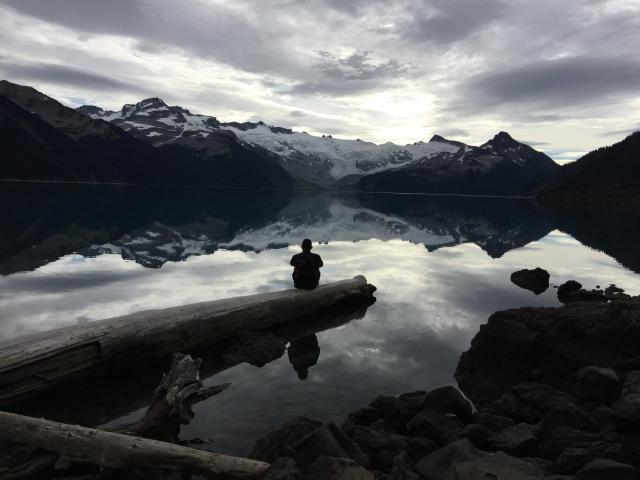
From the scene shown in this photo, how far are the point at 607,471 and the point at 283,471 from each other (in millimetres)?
4292

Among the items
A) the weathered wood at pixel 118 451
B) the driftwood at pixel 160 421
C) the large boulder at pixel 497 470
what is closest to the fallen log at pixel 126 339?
the driftwood at pixel 160 421

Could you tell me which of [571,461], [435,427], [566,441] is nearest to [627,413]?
[566,441]

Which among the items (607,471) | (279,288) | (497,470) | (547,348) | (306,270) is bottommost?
(279,288)

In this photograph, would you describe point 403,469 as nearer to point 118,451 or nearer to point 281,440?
point 281,440

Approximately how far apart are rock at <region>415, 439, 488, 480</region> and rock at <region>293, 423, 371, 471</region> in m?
0.95

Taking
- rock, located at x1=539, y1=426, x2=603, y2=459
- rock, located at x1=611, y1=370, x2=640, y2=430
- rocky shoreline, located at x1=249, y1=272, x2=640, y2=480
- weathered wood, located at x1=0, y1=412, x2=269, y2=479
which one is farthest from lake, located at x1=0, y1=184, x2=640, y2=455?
rock, located at x1=611, y1=370, x2=640, y2=430

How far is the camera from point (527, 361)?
1276cm

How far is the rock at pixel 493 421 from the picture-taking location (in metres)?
9.30

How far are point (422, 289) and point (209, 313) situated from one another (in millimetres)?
12889

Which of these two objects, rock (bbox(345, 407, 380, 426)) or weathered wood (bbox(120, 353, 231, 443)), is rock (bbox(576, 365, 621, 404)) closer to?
rock (bbox(345, 407, 380, 426))

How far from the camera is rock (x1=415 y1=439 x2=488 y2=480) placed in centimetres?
727

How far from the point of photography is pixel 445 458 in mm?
7457

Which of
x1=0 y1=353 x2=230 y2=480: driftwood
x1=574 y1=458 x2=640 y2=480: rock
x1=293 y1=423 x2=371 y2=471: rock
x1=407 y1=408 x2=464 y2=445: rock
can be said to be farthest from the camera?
x1=407 y1=408 x2=464 y2=445: rock

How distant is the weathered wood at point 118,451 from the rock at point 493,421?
4.94 meters
